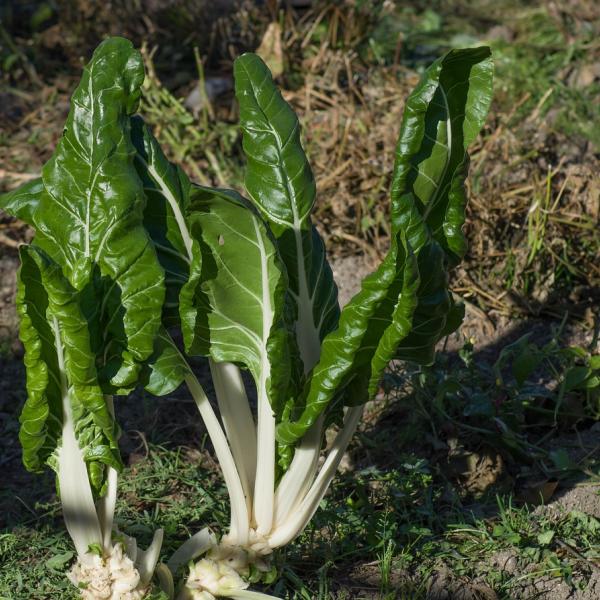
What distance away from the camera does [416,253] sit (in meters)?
2.09

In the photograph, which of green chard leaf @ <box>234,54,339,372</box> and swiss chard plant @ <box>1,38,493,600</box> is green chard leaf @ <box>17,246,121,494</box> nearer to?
swiss chard plant @ <box>1,38,493,600</box>

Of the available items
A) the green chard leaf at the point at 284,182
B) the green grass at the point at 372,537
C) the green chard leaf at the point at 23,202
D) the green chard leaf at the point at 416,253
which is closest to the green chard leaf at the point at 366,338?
the green chard leaf at the point at 416,253

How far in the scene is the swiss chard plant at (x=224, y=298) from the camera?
6.67ft

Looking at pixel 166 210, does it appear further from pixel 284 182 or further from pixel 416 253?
pixel 416 253

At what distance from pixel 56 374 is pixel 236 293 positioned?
417mm

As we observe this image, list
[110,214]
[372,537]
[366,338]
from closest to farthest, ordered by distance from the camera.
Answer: [110,214], [366,338], [372,537]

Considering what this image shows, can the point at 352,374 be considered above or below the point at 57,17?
above

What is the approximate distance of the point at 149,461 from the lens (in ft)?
10.1

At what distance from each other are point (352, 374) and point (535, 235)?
5.76 feet

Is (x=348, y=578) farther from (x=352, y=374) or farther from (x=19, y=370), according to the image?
(x=19, y=370)

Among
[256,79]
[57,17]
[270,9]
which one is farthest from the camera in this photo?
[57,17]

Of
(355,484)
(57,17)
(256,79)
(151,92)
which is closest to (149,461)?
(355,484)

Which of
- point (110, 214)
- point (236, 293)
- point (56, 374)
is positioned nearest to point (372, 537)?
point (236, 293)

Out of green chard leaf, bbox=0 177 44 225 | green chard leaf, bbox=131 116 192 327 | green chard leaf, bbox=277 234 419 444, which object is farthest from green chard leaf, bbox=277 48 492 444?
green chard leaf, bbox=0 177 44 225
